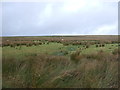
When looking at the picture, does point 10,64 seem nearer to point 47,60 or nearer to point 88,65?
point 47,60

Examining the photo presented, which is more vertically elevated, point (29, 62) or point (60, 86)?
point (29, 62)

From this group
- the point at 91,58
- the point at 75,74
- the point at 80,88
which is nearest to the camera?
the point at 80,88

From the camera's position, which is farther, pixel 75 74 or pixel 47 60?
pixel 47 60

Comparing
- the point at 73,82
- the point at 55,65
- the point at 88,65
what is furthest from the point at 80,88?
the point at 55,65

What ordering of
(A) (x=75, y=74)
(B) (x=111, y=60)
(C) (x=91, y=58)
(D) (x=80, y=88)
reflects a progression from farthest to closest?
(C) (x=91, y=58) < (B) (x=111, y=60) < (A) (x=75, y=74) < (D) (x=80, y=88)

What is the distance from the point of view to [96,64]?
11.4 meters

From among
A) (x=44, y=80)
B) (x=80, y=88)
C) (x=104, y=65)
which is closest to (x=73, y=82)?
(x=80, y=88)

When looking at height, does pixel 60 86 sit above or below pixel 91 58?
below

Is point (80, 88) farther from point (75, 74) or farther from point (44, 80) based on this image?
point (44, 80)

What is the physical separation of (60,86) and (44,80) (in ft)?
2.92

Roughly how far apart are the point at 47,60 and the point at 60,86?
8.98 feet

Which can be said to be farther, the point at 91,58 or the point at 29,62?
the point at 91,58

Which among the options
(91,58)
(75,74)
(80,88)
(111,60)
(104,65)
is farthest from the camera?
(91,58)

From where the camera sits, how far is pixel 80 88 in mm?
9898
